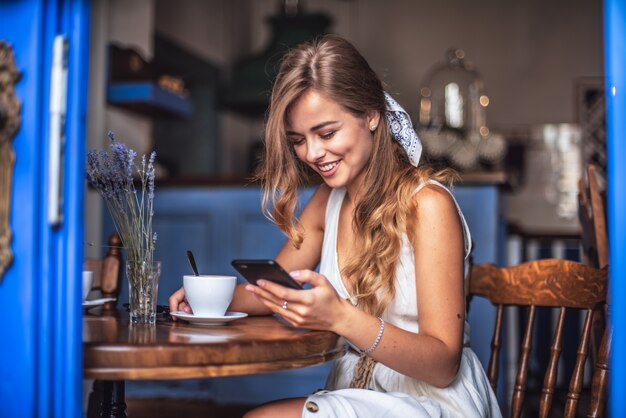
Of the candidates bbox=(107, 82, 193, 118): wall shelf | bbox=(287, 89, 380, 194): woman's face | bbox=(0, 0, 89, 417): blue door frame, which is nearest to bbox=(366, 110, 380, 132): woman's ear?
bbox=(287, 89, 380, 194): woman's face

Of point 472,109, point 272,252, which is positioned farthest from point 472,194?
point 472,109

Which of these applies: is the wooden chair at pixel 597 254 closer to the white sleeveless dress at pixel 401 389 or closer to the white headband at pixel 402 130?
the white sleeveless dress at pixel 401 389

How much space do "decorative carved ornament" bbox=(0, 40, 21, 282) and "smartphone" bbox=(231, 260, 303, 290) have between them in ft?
1.22

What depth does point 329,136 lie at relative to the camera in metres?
1.65

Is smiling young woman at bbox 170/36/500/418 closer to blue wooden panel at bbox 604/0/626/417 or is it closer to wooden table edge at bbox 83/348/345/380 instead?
wooden table edge at bbox 83/348/345/380

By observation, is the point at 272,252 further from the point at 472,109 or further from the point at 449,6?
the point at 449,6

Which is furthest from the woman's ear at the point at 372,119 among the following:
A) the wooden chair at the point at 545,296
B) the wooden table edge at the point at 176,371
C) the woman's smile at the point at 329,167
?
the wooden table edge at the point at 176,371

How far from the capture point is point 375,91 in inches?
68.1

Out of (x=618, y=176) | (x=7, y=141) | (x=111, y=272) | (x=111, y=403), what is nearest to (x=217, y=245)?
(x=111, y=272)

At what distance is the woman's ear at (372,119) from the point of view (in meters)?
1.72

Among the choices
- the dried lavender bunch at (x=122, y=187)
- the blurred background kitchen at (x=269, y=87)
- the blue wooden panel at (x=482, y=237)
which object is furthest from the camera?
the blurred background kitchen at (x=269, y=87)

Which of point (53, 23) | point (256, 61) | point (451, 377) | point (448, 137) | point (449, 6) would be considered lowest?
point (451, 377)

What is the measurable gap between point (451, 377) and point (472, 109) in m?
5.42

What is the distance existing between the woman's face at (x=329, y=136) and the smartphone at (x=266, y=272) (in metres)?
0.47
